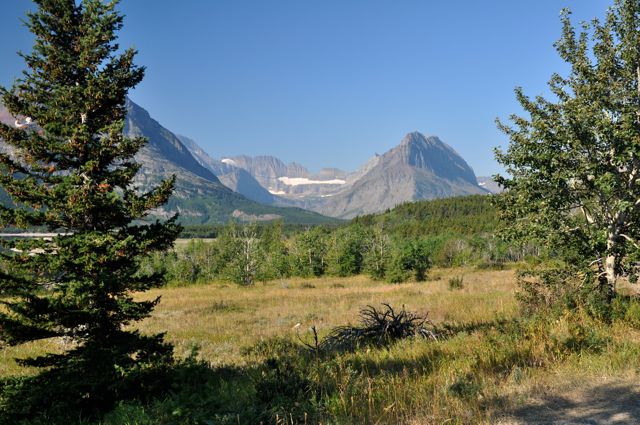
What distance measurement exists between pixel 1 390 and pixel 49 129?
4.69 metres

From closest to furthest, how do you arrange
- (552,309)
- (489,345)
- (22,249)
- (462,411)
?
(462,411) < (22,249) < (489,345) < (552,309)

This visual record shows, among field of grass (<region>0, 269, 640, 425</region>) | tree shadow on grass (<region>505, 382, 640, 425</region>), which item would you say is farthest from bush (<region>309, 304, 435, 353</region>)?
tree shadow on grass (<region>505, 382, 640, 425</region>)

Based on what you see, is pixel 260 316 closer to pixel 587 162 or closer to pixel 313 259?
pixel 587 162

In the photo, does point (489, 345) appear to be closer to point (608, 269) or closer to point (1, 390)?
point (608, 269)

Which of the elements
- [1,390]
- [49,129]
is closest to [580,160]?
[49,129]

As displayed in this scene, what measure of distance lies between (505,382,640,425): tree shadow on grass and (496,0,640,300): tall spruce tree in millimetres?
5216

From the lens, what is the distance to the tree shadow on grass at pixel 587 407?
202 inches

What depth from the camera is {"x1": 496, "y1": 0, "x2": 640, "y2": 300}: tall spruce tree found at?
1028 cm

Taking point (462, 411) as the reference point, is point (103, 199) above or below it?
above

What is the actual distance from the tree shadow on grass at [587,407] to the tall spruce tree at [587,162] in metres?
5.22

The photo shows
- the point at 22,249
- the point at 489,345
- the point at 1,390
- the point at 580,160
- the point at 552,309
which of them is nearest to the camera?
the point at 1,390

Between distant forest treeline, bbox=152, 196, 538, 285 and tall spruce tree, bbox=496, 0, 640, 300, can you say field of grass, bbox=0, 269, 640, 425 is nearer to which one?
tall spruce tree, bbox=496, 0, 640, 300

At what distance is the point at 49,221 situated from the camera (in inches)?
288

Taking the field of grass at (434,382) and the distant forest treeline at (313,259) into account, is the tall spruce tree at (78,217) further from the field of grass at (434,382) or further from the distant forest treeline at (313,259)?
Result: the distant forest treeline at (313,259)
